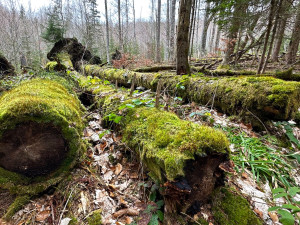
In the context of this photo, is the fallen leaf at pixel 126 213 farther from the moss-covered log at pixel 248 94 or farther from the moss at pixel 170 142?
the moss-covered log at pixel 248 94

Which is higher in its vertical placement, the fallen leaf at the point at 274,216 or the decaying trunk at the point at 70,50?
the decaying trunk at the point at 70,50

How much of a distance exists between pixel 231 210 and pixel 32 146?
216 cm

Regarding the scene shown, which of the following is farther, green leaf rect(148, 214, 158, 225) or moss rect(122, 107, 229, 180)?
green leaf rect(148, 214, 158, 225)

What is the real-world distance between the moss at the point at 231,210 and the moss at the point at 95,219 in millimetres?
1150

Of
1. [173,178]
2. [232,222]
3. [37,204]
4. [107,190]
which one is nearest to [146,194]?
[107,190]

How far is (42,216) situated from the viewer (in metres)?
1.56

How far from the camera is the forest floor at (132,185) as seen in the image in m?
1.55

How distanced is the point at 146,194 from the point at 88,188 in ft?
2.35

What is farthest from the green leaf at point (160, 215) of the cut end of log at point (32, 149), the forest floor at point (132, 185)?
the cut end of log at point (32, 149)

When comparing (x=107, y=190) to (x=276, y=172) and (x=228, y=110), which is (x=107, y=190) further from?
(x=228, y=110)

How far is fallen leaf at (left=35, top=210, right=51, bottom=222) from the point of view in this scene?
1536 mm

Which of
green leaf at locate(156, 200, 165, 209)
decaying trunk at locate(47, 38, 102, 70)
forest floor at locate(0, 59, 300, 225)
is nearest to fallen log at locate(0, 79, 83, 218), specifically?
forest floor at locate(0, 59, 300, 225)

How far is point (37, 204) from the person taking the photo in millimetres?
1675

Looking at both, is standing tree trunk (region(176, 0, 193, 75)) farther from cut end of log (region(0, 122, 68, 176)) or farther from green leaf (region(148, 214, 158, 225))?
green leaf (region(148, 214, 158, 225))
